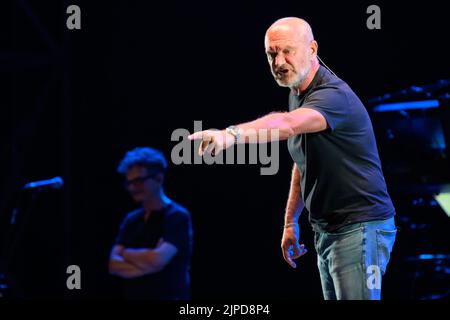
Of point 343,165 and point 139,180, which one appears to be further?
point 139,180

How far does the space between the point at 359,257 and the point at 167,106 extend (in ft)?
10.9

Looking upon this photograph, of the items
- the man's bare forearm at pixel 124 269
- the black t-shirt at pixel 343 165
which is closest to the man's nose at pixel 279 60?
the black t-shirt at pixel 343 165

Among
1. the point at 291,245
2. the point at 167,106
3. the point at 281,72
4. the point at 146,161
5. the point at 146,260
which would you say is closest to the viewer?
the point at 281,72

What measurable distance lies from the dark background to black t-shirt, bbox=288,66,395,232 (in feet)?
8.79

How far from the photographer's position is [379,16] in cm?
518

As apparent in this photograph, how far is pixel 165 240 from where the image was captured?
14.3 feet

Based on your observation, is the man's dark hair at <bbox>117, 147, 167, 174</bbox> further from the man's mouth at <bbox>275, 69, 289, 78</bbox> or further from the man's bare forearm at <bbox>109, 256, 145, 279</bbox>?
the man's mouth at <bbox>275, 69, 289, 78</bbox>

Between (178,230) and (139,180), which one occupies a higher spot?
(139,180)

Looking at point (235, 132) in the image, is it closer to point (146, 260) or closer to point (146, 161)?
point (146, 260)

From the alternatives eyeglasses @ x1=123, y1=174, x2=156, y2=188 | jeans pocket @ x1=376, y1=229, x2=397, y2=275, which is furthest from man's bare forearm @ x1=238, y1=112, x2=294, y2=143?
eyeglasses @ x1=123, y1=174, x2=156, y2=188

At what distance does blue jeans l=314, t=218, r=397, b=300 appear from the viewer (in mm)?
2578

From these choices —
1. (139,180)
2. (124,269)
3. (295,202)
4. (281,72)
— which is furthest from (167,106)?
(281,72)

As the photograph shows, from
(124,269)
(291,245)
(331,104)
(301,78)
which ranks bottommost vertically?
(124,269)
